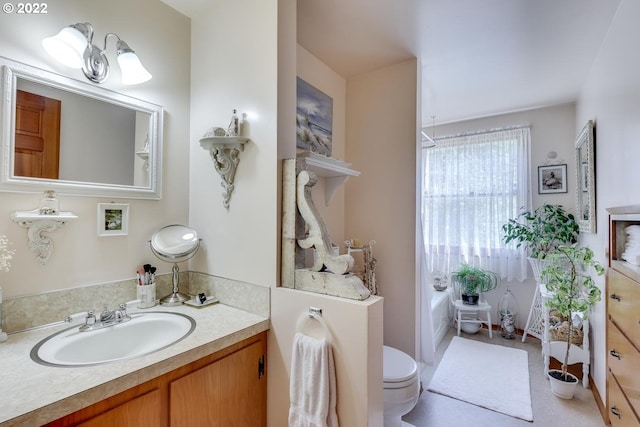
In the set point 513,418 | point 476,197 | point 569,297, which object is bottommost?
point 513,418

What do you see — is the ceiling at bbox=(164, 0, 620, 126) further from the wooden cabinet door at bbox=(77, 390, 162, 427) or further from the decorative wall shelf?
the wooden cabinet door at bbox=(77, 390, 162, 427)

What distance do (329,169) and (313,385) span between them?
118 centimetres

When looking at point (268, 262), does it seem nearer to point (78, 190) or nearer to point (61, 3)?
point (78, 190)

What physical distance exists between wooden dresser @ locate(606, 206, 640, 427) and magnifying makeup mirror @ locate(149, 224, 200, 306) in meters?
2.20

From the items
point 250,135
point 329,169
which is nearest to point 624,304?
point 329,169

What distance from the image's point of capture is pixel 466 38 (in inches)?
77.9

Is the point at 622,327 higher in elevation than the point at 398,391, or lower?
higher

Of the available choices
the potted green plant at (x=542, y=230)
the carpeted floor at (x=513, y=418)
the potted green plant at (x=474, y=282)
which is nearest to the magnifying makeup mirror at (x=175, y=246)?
the carpeted floor at (x=513, y=418)

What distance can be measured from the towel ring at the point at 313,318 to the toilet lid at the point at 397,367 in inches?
21.9

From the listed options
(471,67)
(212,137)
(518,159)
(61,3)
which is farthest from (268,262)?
(518,159)

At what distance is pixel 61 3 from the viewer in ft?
4.37

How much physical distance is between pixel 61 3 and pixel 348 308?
1.88 metres

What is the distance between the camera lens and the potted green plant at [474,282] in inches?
131

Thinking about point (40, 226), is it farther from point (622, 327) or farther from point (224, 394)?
point (622, 327)
